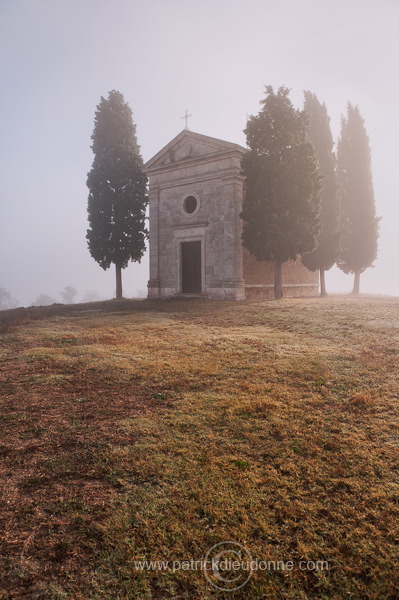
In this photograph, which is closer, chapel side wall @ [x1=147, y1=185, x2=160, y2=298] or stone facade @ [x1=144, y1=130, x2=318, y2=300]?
stone facade @ [x1=144, y1=130, x2=318, y2=300]

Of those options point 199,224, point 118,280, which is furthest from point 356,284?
point 118,280

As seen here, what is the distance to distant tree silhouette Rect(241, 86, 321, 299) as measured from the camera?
18.3 metres

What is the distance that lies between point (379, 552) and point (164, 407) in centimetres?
346

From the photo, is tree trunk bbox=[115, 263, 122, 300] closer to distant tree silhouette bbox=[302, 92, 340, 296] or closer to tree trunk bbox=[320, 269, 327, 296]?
distant tree silhouette bbox=[302, 92, 340, 296]

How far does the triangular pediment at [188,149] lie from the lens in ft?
64.8

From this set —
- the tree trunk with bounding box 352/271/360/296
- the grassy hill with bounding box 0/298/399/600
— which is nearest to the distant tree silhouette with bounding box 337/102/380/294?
the tree trunk with bounding box 352/271/360/296

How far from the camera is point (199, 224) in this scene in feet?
67.1

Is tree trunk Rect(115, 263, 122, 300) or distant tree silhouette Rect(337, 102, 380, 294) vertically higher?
distant tree silhouette Rect(337, 102, 380, 294)

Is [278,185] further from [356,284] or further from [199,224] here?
[356,284]

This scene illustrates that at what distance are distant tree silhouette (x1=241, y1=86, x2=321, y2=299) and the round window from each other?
355 centimetres

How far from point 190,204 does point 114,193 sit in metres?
6.40

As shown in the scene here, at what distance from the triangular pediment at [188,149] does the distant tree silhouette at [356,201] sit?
1387 cm

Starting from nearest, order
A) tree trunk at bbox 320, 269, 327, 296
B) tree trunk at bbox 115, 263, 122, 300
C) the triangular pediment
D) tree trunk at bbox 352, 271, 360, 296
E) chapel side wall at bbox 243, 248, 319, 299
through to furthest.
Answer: the triangular pediment, chapel side wall at bbox 243, 248, 319, 299, tree trunk at bbox 115, 263, 122, 300, tree trunk at bbox 320, 269, 327, 296, tree trunk at bbox 352, 271, 360, 296

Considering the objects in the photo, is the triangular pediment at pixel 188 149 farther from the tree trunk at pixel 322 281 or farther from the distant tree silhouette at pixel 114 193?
Answer: the tree trunk at pixel 322 281
